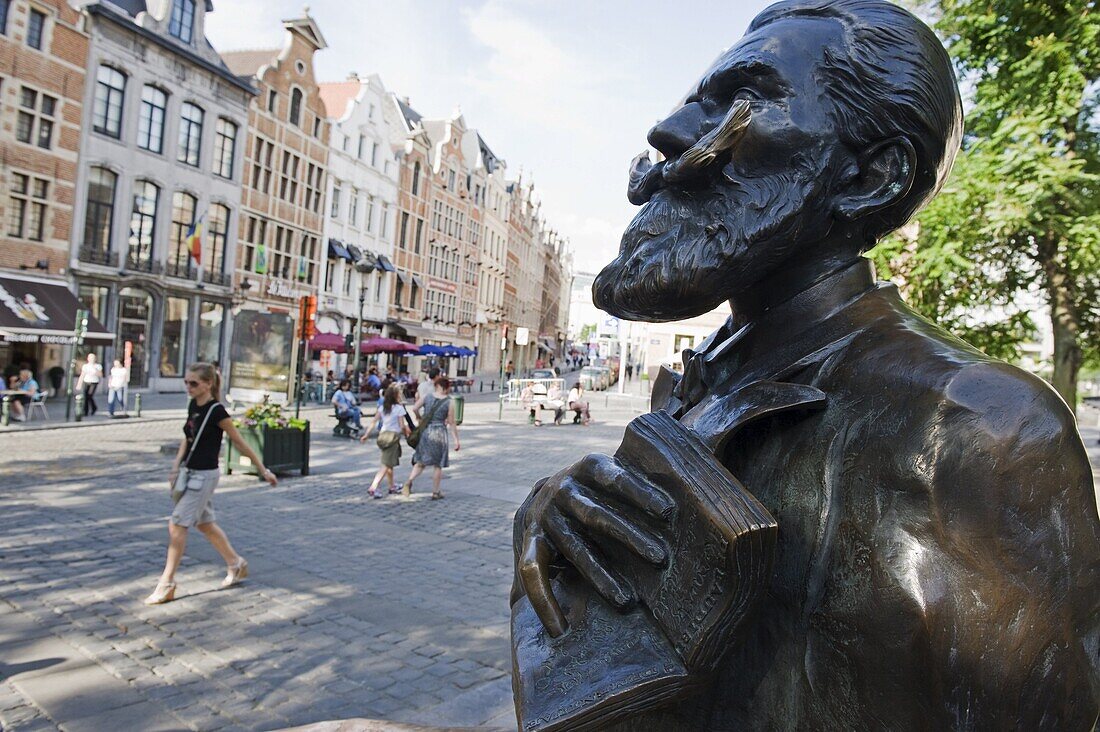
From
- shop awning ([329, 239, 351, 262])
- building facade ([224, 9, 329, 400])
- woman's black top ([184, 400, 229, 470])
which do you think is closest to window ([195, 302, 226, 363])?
building facade ([224, 9, 329, 400])

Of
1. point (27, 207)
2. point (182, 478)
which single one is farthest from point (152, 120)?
point (182, 478)

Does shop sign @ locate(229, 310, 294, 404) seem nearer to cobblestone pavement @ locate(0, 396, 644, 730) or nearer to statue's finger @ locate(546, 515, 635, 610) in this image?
cobblestone pavement @ locate(0, 396, 644, 730)

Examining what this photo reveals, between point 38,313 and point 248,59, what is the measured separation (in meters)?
17.8

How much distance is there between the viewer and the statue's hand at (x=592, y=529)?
99cm

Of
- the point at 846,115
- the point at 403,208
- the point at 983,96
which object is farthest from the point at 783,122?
the point at 403,208

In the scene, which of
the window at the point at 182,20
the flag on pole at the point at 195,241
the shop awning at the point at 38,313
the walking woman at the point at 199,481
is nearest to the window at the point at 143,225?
the flag on pole at the point at 195,241

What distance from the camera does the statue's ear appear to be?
107 cm

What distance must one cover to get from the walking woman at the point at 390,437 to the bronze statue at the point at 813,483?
9.96 metres

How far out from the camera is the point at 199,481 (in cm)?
629

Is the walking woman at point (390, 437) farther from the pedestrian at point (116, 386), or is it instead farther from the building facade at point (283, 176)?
the building facade at point (283, 176)

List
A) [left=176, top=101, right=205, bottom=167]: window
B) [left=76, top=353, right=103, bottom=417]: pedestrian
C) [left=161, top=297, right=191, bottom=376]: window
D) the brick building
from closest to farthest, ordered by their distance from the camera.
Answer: [left=76, top=353, right=103, bottom=417]: pedestrian
the brick building
[left=161, top=297, right=191, bottom=376]: window
[left=176, top=101, right=205, bottom=167]: window

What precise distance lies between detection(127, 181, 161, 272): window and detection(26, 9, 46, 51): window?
5.02 m

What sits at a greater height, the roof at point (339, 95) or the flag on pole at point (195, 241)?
the roof at point (339, 95)

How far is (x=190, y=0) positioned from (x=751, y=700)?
106 feet
